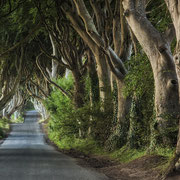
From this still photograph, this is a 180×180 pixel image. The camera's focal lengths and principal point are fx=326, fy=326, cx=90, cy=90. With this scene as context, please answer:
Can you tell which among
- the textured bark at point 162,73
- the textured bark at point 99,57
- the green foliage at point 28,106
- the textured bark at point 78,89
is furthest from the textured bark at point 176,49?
the green foliage at point 28,106

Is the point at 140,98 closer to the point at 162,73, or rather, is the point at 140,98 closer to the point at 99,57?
the point at 162,73

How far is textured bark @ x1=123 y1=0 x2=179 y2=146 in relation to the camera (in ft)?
30.3

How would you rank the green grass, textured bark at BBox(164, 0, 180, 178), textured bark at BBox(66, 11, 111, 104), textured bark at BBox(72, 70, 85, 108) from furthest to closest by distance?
textured bark at BBox(72, 70, 85, 108) → textured bark at BBox(66, 11, 111, 104) → the green grass → textured bark at BBox(164, 0, 180, 178)

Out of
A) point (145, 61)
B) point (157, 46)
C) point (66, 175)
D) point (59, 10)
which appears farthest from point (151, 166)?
point (59, 10)

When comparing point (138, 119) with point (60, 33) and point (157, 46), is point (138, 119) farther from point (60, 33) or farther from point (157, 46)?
point (60, 33)

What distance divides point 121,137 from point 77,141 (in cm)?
588

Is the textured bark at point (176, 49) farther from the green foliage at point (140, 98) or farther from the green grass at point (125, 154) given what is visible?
the green grass at point (125, 154)

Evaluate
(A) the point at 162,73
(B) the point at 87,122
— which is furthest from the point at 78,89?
(A) the point at 162,73

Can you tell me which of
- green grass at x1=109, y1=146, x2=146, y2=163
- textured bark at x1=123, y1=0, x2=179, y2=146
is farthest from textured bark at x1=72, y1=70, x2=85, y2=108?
textured bark at x1=123, y1=0, x2=179, y2=146

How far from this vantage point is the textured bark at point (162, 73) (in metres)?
9.24

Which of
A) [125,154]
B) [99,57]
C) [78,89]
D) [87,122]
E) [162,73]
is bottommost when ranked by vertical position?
[125,154]

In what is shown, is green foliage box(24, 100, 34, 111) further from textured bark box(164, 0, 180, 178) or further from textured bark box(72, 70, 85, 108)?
textured bark box(164, 0, 180, 178)

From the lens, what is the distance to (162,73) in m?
9.27

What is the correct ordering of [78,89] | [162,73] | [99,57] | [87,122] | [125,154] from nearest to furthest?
[162,73] → [125,154] → [99,57] → [87,122] → [78,89]
